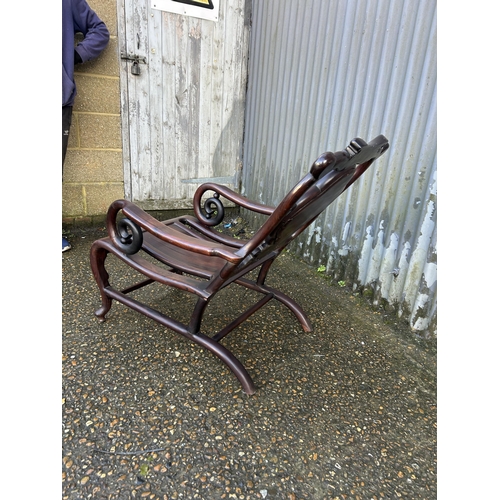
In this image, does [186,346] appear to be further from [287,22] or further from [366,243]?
[287,22]

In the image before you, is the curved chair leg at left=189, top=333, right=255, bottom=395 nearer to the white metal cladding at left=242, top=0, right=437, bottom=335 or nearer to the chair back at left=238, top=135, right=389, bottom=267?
the chair back at left=238, top=135, right=389, bottom=267

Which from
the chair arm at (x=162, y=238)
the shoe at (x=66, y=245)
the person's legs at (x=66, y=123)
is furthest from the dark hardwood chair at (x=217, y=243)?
the person's legs at (x=66, y=123)

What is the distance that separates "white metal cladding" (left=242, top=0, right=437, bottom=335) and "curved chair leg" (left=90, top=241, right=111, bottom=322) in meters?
1.50

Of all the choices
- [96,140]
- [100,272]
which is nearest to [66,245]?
[96,140]

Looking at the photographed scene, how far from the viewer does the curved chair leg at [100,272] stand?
1.70 m

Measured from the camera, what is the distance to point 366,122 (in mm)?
2156

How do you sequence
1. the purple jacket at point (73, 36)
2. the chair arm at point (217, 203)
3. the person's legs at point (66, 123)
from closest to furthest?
the chair arm at point (217, 203), the purple jacket at point (73, 36), the person's legs at point (66, 123)

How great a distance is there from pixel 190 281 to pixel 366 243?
1.22 m

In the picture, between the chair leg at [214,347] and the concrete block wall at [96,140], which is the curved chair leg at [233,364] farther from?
the concrete block wall at [96,140]

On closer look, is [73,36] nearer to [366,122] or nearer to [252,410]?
[366,122]

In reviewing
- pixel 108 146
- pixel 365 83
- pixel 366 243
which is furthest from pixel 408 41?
pixel 108 146

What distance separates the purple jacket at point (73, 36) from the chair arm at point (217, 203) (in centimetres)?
134

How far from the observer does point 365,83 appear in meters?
2.13

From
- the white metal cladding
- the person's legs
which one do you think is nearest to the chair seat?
the white metal cladding
